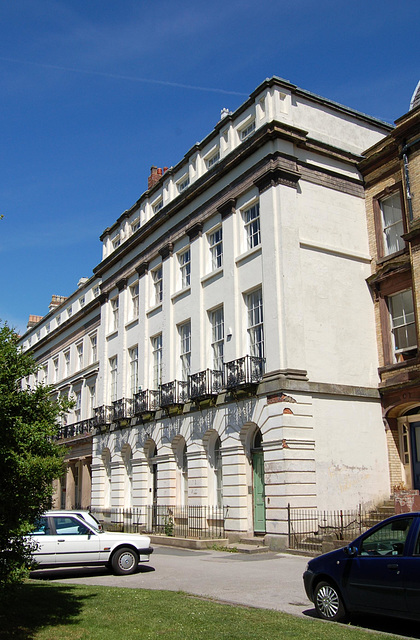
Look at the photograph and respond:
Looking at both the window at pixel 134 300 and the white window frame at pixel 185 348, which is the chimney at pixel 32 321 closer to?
the window at pixel 134 300

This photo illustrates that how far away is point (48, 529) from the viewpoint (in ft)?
50.3

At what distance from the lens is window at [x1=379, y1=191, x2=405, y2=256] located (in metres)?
23.6

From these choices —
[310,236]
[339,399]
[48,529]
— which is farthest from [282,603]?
[310,236]

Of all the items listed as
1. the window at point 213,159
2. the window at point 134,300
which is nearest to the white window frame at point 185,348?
the window at point 134,300

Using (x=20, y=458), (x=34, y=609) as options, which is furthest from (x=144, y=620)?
(x=20, y=458)

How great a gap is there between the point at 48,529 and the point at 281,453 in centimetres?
778

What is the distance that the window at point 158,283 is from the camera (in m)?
31.1

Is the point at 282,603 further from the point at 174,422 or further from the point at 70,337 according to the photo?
the point at 70,337

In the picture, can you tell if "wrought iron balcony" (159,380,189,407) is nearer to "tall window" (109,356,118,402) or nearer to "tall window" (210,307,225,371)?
"tall window" (210,307,225,371)

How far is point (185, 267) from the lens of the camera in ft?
95.1

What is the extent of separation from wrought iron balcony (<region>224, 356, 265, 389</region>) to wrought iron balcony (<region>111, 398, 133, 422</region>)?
9405 mm

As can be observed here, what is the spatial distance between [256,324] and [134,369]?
11.4 metres

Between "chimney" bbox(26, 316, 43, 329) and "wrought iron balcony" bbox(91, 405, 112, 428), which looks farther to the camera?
"chimney" bbox(26, 316, 43, 329)

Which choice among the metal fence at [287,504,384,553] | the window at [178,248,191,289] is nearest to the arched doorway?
the metal fence at [287,504,384,553]
